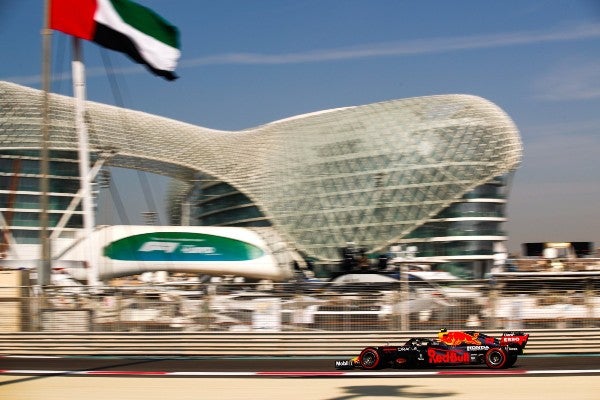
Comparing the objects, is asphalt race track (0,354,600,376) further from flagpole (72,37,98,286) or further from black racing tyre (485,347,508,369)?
flagpole (72,37,98,286)

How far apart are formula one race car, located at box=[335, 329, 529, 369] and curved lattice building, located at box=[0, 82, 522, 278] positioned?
195ft

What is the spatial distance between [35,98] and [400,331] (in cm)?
6578

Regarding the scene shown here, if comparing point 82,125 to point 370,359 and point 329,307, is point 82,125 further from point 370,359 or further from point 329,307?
point 370,359

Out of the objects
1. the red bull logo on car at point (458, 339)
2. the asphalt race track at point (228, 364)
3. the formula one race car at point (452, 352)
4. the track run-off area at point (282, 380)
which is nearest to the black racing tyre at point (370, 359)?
the formula one race car at point (452, 352)

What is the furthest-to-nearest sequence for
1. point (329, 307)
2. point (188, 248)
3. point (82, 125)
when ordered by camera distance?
point (188, 248), point (82, 125), point (329, 307)

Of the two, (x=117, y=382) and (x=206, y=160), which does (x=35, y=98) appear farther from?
(x=117, y=382)

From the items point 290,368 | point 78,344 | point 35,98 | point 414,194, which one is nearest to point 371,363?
point 290,368

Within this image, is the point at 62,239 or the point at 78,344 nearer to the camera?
the point at 78,344

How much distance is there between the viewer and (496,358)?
43.9 ft

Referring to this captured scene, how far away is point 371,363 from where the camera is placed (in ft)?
44.2

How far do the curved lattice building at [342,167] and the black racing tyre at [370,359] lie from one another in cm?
5955

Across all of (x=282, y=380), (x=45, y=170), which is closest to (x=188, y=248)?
(x=45, y=170)

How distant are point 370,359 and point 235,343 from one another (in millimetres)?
3578

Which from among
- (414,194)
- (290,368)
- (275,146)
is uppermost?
(275,146)
